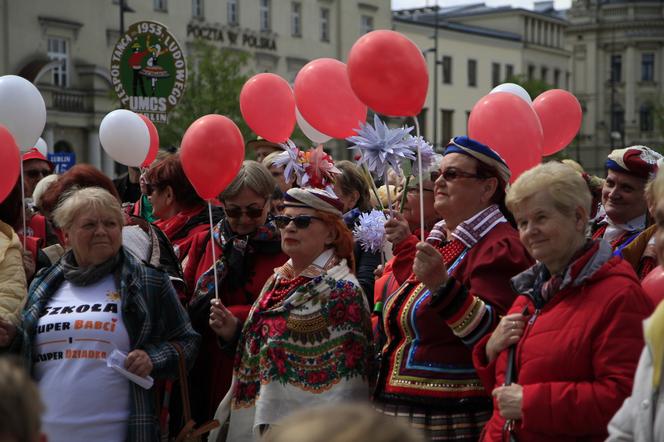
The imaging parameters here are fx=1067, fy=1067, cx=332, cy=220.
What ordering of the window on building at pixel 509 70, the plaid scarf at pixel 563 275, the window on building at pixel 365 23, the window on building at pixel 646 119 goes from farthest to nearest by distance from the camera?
the window on building at pixel 646 119, the window on building at pixel 509 70, the window on building at pixel 365 23, the plaid scarf at pixel 563 275

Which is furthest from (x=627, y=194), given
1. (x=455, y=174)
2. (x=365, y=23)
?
(x=365, y=23)

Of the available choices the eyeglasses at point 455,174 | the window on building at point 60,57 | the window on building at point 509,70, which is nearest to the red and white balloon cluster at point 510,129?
the eyeglasses at point 455,174

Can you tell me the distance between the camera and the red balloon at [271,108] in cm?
727

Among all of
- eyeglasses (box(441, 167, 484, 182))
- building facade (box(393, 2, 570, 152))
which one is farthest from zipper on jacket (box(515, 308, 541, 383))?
building facade (box(393, 2, 570, 152))

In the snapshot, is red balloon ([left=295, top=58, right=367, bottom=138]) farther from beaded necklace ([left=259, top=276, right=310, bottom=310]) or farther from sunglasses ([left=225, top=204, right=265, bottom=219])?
beaded necklace ([left=259, top=276, right=310, bottom=310])

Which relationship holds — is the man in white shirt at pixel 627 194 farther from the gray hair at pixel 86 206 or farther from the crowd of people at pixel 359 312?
the gray hair at pixel 86 206

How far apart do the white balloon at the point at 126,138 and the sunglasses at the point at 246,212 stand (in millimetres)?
2066

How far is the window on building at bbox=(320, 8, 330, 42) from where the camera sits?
166 feet

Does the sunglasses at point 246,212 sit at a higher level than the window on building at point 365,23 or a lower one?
lower

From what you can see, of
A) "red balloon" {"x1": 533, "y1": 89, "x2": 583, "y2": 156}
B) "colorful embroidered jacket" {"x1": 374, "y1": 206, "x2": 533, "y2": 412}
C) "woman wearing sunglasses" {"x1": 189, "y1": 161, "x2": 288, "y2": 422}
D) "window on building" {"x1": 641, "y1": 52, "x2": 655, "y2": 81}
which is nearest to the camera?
"colorful embroidered jacket" {"x1": 374, "y1": 206, "x2": 533, "y2": 412}

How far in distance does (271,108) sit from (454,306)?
333 cm

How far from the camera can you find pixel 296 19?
49750 mm

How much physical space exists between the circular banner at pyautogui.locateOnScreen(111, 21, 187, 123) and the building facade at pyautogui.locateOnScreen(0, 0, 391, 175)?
21.1m

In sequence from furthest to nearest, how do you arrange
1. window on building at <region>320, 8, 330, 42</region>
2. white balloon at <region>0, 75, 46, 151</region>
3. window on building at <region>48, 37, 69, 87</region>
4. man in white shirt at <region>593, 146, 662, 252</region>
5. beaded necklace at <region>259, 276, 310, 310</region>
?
window on building at <region>320, 8, 330, 42</region> < window on building at <region>48, 37, 69, 87</region> < white balloon at <region>0, 75, 46, 151</region> < man in white shirt at <region>593, 146, 662, 252</region> < beaded necklace at <region>259, 276, 310, 310</region>
